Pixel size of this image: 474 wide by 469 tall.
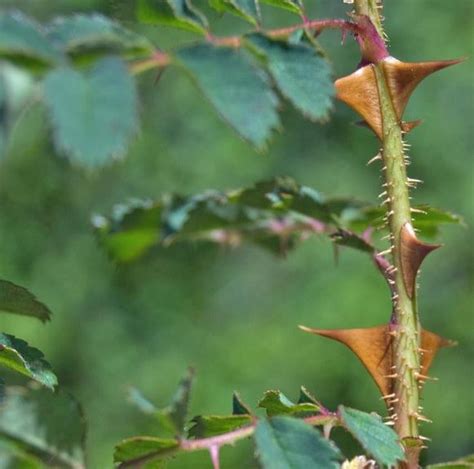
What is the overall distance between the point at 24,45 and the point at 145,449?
244mm

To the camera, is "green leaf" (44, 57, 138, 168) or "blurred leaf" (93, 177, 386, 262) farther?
"blurred leaf" (93, 177, 386, 262)

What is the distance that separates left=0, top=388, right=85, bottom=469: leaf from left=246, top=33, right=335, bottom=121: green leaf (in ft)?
0.70

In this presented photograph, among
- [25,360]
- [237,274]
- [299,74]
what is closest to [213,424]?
[25,360]

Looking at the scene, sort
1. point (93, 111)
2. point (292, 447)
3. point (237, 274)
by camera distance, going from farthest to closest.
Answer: point (237, 274) < point (292, 447) < point (93, 111)

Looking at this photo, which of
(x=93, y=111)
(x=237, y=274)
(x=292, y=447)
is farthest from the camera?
(x=237, y=274)

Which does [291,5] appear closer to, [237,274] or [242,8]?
[242,8]

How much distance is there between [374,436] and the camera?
2.22ft

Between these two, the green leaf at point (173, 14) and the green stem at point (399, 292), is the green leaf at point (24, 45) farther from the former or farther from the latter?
the green stem at point (399, 292)

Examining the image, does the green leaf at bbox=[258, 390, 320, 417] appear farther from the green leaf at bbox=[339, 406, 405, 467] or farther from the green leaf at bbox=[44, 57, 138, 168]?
the green leaf at bbox=[44, 57, 138, 168]

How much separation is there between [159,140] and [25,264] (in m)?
0.94

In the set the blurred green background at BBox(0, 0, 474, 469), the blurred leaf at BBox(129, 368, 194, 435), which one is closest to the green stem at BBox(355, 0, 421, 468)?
the blurred leaf at BBox(129, 368, 194, 435)

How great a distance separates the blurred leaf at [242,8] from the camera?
723 millimetres

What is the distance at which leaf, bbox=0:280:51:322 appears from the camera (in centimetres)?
70

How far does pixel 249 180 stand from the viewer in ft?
17.5
